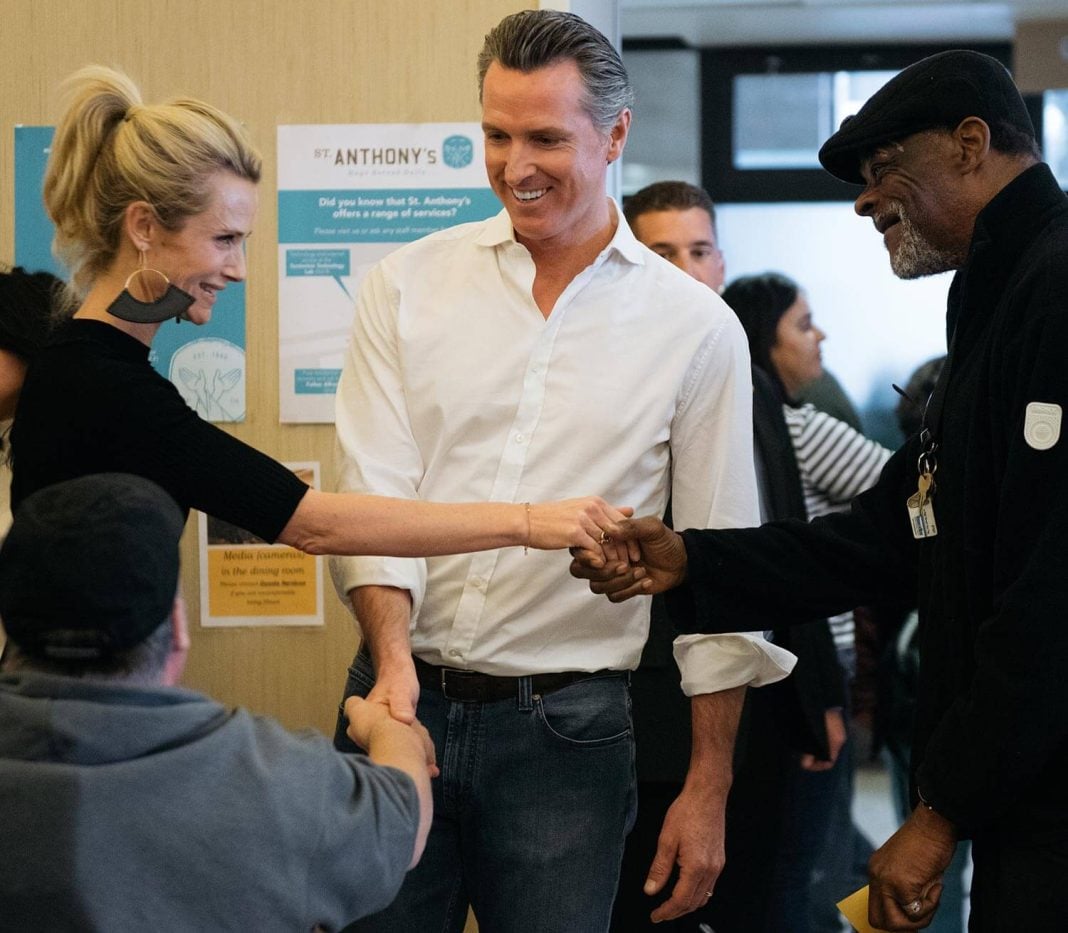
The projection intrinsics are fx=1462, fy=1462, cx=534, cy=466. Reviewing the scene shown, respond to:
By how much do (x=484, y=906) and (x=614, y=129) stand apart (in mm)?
1134

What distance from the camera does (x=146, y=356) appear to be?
1.86 metres

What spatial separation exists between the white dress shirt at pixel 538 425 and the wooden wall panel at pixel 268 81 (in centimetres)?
73

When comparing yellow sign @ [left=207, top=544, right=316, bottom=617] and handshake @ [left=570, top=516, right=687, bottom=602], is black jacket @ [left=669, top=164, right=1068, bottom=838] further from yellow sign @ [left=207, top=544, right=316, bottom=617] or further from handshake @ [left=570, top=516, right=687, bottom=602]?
yellow sign @ [left=207, top=544, right=316, bottom=617]

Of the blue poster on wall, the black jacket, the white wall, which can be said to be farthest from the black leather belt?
the white wall

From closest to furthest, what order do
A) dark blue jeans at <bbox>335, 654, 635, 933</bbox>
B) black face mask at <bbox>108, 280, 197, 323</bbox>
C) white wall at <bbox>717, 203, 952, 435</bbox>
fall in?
black face mask at <bbox>108, 280, 197, 323</bbox>, dark blue jeans at <bbox>335, 654, 635, 933</bbox>, white wall at <bbox>717, 203, 952, 435</bbox>

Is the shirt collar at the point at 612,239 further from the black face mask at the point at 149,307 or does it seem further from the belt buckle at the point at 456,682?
the belt buckle at the point at 456,682

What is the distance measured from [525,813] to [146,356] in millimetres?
779

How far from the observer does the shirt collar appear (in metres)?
2.13

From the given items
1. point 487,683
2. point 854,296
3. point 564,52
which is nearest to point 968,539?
point 487,683

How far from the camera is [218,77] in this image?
2803mm

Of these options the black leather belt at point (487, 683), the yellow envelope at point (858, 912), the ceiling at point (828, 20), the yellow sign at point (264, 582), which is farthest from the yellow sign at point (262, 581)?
the ceiling at point (828, 20)

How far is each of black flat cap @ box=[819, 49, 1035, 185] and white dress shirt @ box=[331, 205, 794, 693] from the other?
332 millimetres

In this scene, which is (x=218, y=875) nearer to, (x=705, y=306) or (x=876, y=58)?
(x=705, y=306)

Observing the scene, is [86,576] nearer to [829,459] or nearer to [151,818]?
[151,818]
